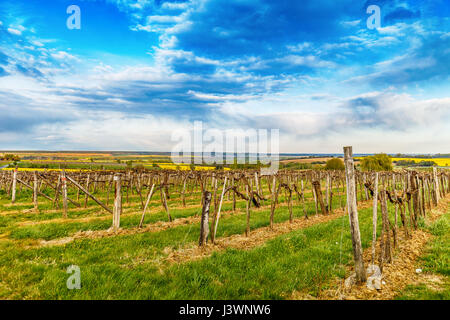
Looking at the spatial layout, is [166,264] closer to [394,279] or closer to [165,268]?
[165,268]

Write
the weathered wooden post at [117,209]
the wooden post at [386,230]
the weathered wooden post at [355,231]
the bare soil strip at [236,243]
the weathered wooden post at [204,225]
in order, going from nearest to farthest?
the weathered wooden post at [355,231] < the wooden post at [386,230] < the bare soil strip at [236,243] < the weathered wooden post at [204,225] < the weathered wooden post at [117,209]

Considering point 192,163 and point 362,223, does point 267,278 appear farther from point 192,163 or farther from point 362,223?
point 192,163

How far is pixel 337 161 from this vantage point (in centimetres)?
8325

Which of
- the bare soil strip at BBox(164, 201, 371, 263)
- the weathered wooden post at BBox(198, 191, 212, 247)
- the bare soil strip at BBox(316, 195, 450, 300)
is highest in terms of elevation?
the weathered wooden post at BBox(198, 191, 212, 247)

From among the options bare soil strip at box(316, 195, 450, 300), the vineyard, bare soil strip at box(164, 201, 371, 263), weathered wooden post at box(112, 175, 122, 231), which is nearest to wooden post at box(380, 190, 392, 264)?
the vineyard

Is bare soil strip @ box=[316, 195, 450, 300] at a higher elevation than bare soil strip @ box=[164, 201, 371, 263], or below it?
higher

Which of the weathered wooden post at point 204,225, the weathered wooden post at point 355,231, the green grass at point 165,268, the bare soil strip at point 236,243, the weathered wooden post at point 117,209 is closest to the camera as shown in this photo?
the green grass at point 165,268

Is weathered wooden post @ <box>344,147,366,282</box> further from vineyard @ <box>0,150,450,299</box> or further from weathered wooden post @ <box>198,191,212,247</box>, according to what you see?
weathered wooden post @ <box>198,191,212,247</box>

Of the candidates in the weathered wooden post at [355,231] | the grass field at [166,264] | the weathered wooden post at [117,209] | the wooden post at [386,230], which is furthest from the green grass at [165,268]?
the weathered wooden post at [117,209]

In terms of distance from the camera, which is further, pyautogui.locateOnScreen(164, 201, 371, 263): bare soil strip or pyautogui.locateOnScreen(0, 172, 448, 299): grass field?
pyautogui.locateOnScreen(164, 201, 371, 263): bare soil strip

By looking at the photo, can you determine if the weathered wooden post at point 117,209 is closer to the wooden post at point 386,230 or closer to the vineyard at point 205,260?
the vineyard at point 205,260

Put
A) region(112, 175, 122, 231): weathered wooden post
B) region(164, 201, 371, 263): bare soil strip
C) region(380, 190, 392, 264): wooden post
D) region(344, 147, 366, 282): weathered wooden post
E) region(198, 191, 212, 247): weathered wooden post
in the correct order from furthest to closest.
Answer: region(112, 175, 122, 231): weathered wooden post, region(198, 191, 212, 247): weathered wooden post, region(164, 201, 371, 263): bare soil strip, region(380, 190, 392, 264): wooden post, region(344, 147, 366, 282): weathered wooden post

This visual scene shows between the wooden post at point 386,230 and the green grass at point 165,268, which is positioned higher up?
the wooden post at point 386,230
